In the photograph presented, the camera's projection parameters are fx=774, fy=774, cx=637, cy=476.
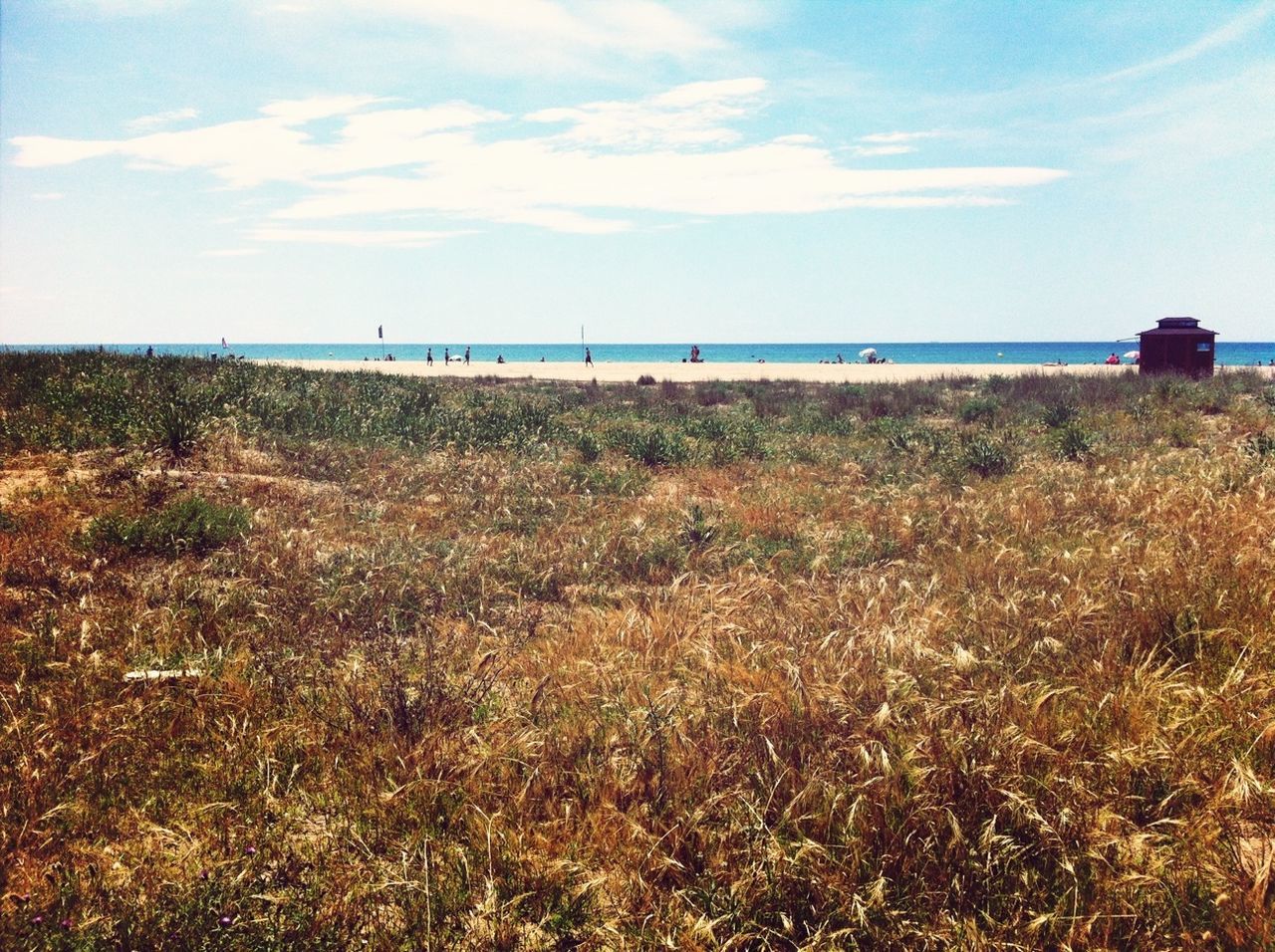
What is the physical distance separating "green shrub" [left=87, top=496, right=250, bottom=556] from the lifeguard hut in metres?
28.1

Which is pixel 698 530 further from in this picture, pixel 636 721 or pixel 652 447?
pixel 652 447

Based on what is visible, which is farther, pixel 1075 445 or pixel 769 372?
pixel 769 372

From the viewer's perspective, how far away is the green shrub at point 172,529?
702cm

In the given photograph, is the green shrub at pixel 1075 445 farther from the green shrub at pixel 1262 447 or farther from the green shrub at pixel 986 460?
the green shrub at pixel 1262 447

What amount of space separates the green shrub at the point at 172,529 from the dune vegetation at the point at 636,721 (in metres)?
0.04

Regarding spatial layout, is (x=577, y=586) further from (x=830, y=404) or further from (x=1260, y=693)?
(x=830, y=404)

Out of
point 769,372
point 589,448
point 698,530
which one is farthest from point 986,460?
point 769,372

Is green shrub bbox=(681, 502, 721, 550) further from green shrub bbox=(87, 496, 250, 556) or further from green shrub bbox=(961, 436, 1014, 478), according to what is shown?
green shrub bbox=(961, 436, 1014, 478)

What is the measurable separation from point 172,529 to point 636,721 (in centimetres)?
552

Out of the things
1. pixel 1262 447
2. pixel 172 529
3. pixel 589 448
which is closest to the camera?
pixel 172 529

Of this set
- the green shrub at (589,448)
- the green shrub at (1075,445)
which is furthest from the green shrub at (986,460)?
the green shrub at (589,448)

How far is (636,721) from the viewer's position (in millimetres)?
3928

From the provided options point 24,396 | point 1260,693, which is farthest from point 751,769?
point 24,396

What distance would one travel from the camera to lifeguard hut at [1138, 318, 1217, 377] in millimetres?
25844
